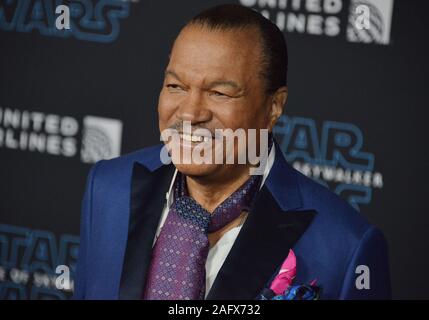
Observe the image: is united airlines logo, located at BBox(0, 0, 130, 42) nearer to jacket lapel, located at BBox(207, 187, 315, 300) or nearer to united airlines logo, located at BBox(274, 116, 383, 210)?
united airlines logo, located at BBox(274, 116, 383, 210)

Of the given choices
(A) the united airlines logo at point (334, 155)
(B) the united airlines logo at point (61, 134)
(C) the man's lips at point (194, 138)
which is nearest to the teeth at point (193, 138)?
(C) the man's lips at point (194, 138)

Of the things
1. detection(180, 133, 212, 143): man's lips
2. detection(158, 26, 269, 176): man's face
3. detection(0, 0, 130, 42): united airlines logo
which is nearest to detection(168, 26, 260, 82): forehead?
detection(158, 26, 269, 176): man's face

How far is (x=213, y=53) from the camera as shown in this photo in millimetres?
1645

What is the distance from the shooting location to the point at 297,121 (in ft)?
9.82

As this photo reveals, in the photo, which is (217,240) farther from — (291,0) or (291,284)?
(291,0)

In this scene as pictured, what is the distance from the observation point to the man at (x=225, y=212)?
1.67m

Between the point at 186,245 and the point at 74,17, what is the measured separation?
1.69 metres

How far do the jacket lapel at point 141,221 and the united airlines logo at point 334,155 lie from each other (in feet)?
3.71

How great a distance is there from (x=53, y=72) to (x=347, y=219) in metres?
1.81

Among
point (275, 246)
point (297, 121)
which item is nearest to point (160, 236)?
point (275, 246)

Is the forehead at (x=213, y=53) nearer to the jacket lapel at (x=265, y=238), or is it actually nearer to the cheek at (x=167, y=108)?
the cheek at (x=167, y=108)

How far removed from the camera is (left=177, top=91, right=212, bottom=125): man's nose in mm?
1668
